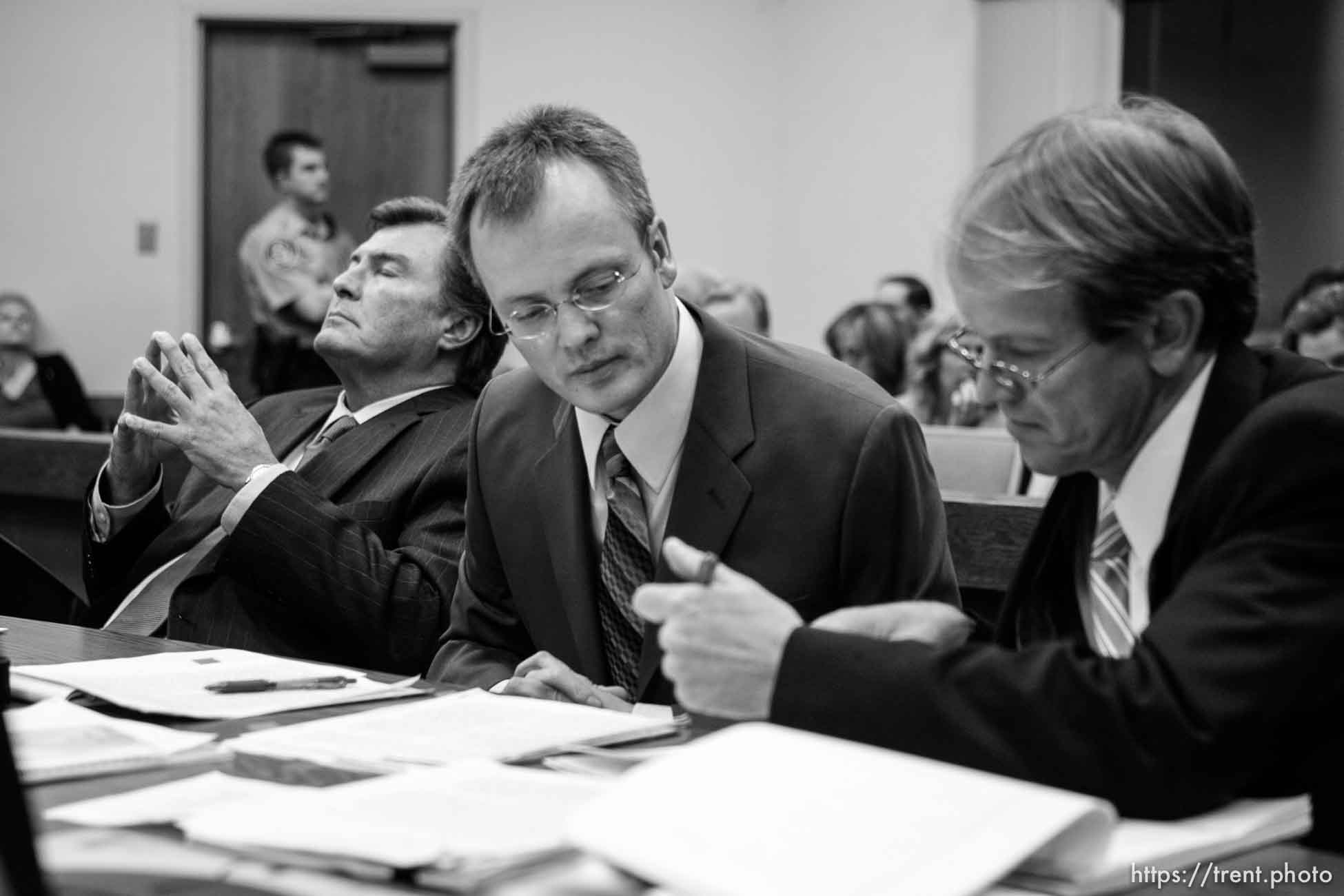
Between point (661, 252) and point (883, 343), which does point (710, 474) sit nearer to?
point (661, 252)

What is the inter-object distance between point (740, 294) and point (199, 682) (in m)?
3.78

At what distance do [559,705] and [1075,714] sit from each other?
20.9 inches

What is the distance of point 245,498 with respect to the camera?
2281mm

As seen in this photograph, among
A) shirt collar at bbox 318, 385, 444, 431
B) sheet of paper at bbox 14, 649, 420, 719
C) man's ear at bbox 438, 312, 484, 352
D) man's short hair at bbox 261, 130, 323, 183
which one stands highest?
man's short hair at bbox 261, 130, 323, 183

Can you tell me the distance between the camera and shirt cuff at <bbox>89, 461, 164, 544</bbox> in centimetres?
257

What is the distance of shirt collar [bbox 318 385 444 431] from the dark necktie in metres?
0.05

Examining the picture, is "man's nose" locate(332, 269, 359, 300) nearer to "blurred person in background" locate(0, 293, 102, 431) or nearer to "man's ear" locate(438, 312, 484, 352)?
"man's ear" locate(438, 312, 484, 352)

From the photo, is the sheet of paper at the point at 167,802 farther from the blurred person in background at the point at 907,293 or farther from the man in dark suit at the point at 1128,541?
the blurred person in background at the point at 907,293

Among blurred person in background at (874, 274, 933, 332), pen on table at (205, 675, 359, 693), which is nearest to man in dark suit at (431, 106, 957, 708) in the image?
pen on table at (205, 675, 359, 693)

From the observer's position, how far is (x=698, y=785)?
979mm

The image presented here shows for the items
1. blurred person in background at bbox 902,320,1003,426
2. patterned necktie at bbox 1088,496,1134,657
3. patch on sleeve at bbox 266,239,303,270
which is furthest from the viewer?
patch on sleeve at bbox 266,239,303,270

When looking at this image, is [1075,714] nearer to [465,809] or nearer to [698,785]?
[698,785]

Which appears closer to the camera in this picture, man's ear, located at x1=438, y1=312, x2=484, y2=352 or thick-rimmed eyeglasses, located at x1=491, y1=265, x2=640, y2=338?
thick-rimmed eyeglasses, located at x1=491, y1=265, x2=640, y2=338

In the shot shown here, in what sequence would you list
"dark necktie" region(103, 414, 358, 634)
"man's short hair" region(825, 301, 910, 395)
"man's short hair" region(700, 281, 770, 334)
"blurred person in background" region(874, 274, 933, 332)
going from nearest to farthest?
"dark necktie" region(103, 414, 358, 634)
"man's short hair" region(700, 281, 770, 334)
"man's short hair" region(825, 301, 910, 395)
"blurred person in background" region(874, 274, 933, 332)
